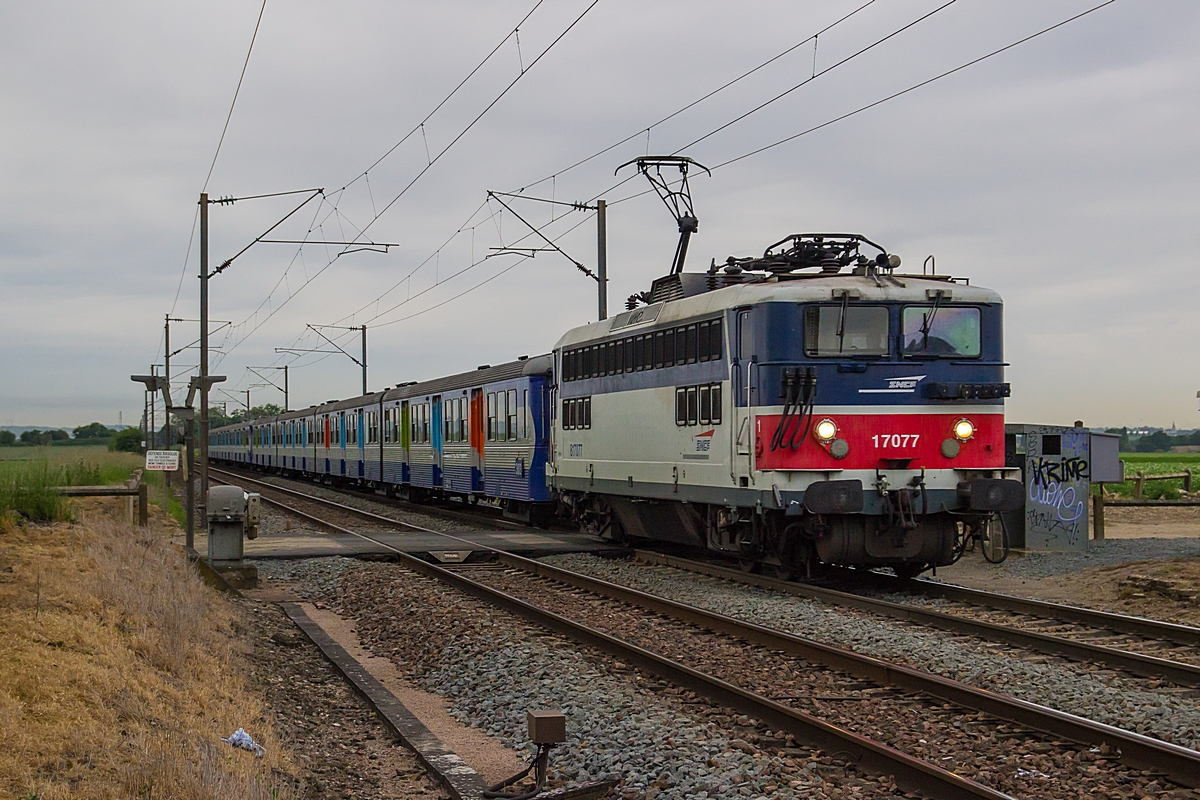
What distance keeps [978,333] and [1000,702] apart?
22.7ft

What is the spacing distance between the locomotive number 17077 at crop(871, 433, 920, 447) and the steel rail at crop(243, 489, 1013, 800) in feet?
13.2

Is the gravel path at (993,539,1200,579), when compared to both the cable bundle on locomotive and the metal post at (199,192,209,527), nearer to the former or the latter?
the cable bundle on locomotive

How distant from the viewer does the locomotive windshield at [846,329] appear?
1331 centimetres

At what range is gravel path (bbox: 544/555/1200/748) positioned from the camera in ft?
25.1

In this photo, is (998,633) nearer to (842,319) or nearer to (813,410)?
(813,410)

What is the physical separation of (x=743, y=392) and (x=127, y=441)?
96.1m

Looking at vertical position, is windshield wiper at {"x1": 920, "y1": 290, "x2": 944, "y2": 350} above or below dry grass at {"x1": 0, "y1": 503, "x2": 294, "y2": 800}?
above

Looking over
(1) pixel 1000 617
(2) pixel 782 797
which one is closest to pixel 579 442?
(1) pixel 1000 617

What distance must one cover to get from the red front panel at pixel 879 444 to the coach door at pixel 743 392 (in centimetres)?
18

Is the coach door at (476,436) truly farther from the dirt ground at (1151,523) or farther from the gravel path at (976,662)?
the gravel path at (976,662)

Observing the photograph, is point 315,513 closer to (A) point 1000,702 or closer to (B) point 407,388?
(B) point 407,388

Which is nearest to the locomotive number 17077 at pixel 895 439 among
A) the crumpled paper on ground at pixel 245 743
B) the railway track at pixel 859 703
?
the railway track at pixel 859 703

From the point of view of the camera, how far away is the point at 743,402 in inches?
533

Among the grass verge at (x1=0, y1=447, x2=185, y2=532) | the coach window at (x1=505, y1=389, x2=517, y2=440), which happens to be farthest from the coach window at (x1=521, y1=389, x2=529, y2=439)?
the grass verge at (x1=0, y1=447, x2=185, y2=532)
